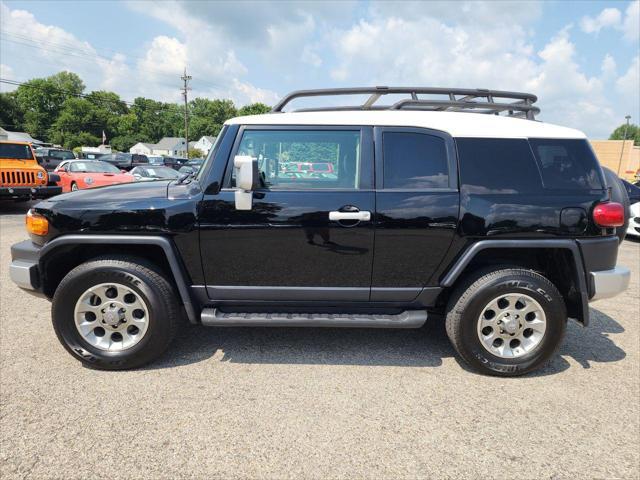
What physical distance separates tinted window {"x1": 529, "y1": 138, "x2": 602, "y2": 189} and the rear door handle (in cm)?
134

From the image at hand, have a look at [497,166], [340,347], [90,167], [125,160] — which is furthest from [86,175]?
[125,160]

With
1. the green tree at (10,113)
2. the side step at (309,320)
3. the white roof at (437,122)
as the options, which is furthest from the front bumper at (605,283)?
the green tree at (10,113)

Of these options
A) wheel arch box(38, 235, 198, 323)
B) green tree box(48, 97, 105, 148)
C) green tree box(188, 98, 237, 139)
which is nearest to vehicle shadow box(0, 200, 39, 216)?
wheel arch box(38, 235, 198, 323)

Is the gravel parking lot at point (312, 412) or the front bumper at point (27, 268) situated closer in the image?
the gravel parking lot at point (312, 412)

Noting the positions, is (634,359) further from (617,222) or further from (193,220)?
(193,220)

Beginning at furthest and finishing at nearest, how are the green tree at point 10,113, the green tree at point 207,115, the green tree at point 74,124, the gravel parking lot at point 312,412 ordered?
1. the green tree at point 207,115
2. the green tree at point 74,124
3. the green tree at point 10,113
4. the gravel parking lot at point 312,412

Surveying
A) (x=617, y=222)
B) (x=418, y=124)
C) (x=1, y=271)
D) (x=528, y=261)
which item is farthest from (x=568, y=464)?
(x=1, y=271)

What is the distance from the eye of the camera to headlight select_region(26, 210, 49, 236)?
2.95 metres

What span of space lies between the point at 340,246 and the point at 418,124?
1092 millimetres

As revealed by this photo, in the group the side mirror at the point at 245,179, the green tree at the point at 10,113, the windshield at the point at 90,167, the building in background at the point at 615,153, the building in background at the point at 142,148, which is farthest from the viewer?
the building in background at the point at 142,148

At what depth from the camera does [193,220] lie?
9.44 ft

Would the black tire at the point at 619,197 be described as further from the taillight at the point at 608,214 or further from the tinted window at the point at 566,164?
the tinted window at the point at 566,164

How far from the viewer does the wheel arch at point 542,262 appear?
2.89 meters

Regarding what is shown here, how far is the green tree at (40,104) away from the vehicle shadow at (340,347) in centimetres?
9808
